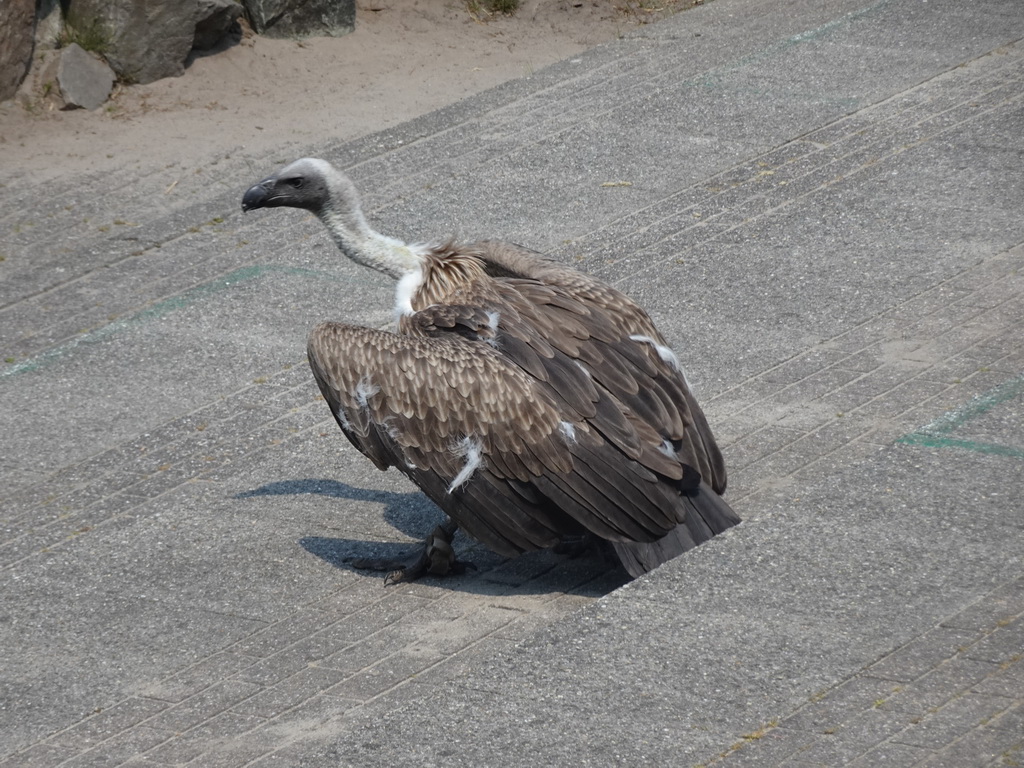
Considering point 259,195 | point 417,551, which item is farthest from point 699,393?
point 259,195

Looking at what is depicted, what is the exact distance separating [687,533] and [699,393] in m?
1.70

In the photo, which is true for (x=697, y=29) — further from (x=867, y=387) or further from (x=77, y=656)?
(x=77, y=656)

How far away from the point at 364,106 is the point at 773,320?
5244mm

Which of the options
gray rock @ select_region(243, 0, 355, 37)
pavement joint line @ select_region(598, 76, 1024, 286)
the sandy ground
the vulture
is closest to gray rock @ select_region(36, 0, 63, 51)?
the sandy ground

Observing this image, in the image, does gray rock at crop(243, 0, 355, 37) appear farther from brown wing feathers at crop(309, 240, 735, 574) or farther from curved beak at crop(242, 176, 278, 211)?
brown wing feathers at crop(309, 240, 735, 574)

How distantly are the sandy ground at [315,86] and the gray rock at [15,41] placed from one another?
0.20m

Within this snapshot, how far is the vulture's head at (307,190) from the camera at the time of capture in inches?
262

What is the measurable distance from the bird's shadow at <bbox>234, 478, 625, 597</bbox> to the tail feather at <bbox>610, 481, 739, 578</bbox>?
0.92ft

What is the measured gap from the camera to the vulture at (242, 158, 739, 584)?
581cm

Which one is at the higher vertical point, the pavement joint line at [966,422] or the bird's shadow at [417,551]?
the pavement joint line at [966,422]

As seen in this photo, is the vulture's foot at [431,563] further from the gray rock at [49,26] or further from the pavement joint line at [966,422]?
the gray rock at [49,26]

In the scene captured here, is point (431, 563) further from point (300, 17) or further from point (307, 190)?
point (300, 17)

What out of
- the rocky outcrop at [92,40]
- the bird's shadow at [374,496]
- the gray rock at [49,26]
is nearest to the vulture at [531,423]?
the bird's shadow at [374,496]

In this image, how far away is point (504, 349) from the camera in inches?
238
